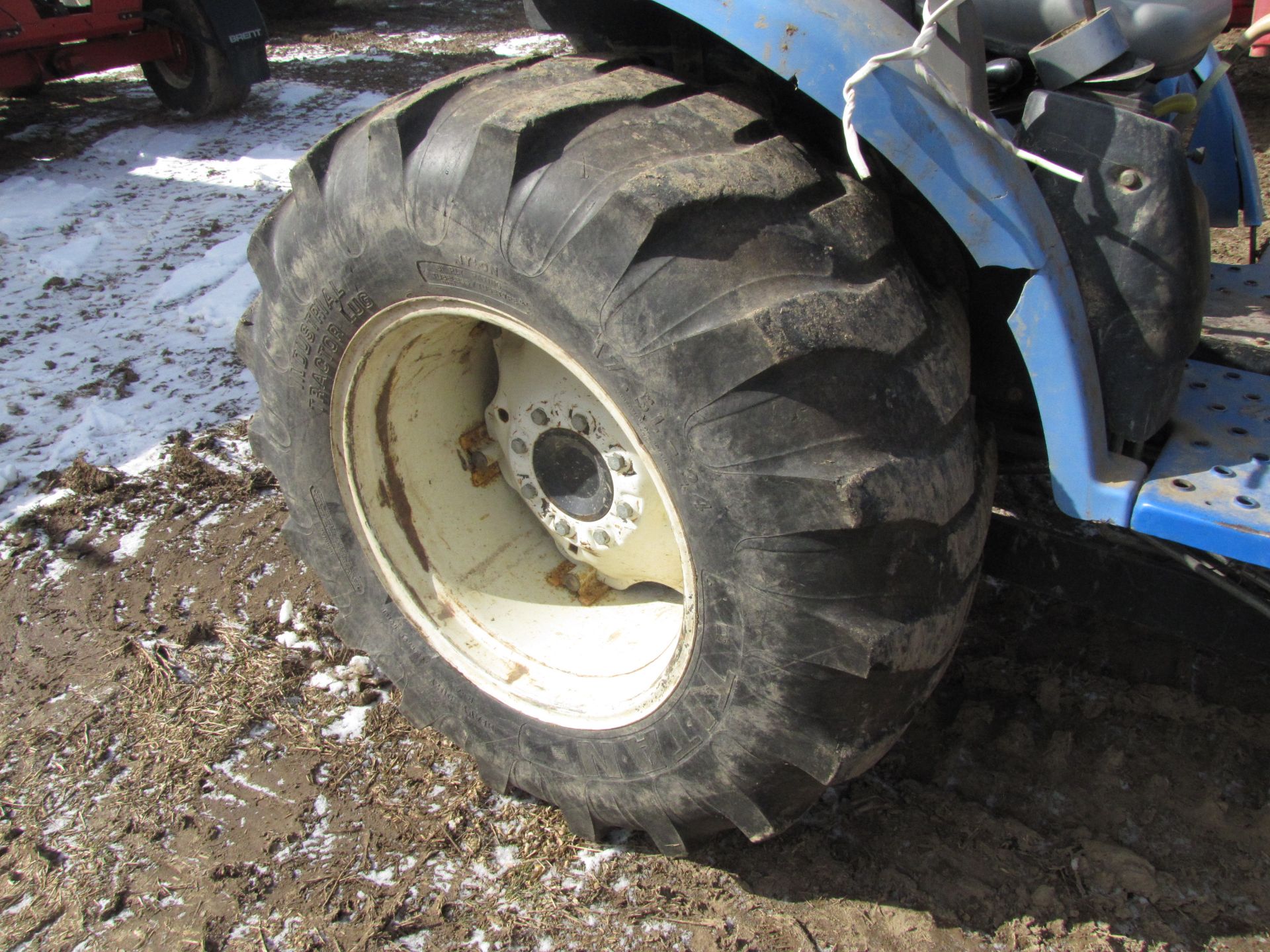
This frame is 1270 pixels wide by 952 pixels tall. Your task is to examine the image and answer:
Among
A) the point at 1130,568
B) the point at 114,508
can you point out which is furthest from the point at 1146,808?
the point at 114,508

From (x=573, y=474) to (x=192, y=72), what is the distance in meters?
5.48

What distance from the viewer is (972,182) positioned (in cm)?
125

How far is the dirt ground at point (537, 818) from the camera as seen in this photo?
181cm

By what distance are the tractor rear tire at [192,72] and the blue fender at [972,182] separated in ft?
18.3

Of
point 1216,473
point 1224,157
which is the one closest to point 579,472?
point 1216,473

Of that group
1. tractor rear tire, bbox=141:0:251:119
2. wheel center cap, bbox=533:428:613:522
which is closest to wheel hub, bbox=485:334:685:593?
wheel center cap, bbox=533:428:613:522

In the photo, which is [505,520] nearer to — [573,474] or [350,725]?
[573,474]

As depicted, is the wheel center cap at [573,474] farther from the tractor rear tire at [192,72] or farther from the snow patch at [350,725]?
the tractor rear tire at [192,72]

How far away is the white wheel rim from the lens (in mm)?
1849

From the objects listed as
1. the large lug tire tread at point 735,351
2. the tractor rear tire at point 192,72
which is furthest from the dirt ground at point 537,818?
the tractor rear tire at point 192,72

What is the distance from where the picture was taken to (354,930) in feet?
6.10

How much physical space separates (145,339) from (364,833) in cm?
250

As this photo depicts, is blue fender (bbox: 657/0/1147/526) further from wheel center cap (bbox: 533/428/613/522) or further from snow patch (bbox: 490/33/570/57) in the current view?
snow patch (bbox: 490/33/570/57)

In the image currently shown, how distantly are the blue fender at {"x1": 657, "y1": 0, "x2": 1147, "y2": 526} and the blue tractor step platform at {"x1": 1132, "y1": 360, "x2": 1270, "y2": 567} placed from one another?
0.05m
